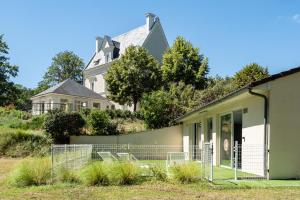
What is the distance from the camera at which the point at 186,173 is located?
9.82 meters

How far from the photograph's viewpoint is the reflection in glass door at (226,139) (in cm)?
1521

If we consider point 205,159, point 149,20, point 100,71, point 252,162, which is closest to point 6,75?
point 100,71

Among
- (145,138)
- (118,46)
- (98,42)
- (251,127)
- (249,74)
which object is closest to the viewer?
(251,127)

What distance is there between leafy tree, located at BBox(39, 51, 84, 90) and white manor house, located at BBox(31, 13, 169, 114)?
20.7 metres

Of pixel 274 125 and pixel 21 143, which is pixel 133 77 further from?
pixel 274 125

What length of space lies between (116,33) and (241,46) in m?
37.1

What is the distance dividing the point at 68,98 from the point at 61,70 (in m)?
33.2

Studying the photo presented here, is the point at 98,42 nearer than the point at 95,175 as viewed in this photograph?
No

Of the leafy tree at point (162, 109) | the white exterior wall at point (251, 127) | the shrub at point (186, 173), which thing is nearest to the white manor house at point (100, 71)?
the leafy tree at point (162, 109)

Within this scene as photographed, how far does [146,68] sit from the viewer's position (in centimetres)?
3778

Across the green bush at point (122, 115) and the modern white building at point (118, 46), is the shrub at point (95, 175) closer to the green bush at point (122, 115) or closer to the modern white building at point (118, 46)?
the green bush at point (122, 115)

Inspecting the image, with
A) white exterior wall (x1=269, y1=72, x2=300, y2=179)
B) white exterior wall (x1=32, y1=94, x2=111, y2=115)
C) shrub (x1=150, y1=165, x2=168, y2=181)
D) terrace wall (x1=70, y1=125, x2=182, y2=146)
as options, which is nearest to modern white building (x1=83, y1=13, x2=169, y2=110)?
white exterior wall (x1=32, y1=94, x2=111, y2=115)

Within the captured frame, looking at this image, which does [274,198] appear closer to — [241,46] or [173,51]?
[241,46]

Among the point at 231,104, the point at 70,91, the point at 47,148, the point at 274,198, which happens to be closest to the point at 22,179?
the point at 274,198
